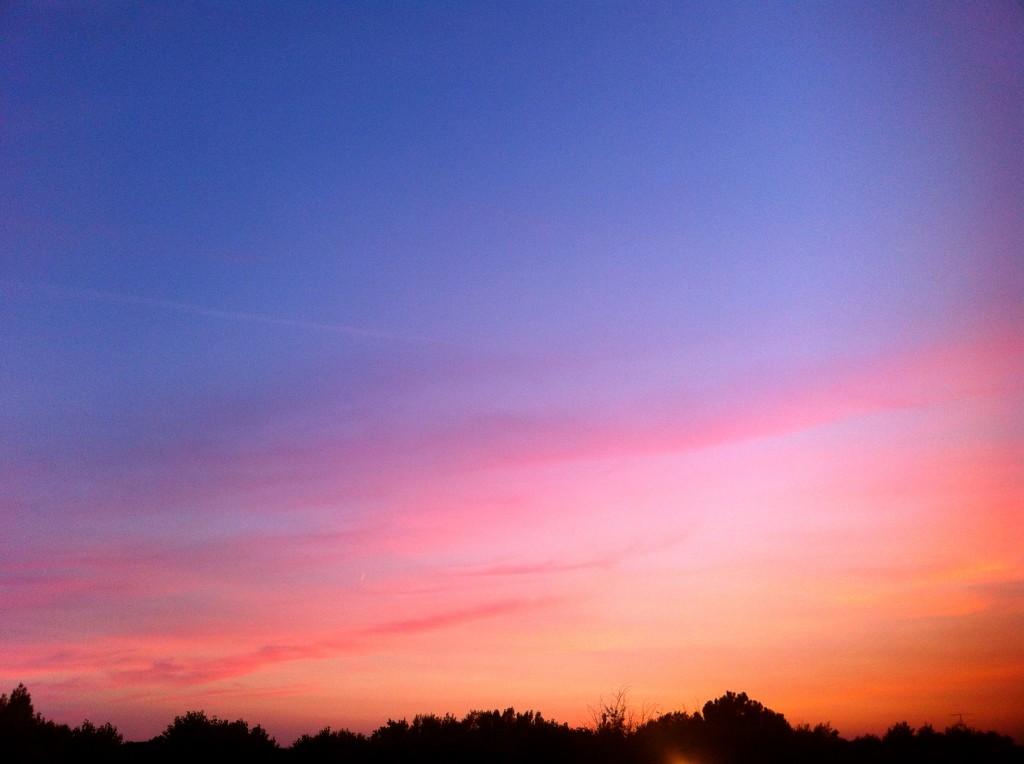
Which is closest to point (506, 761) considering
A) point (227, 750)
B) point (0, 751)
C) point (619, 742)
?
point (619, 742)

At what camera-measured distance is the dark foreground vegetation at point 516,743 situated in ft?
104

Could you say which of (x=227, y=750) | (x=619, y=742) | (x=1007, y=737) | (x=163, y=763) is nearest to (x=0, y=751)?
(x=163, y=763)

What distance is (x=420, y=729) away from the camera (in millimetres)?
38938

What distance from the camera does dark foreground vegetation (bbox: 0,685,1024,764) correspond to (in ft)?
104

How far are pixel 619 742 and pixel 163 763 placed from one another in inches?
634

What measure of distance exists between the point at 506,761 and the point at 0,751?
1607 centimetres

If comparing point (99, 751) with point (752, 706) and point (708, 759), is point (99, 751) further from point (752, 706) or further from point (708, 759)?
point (752, 706)

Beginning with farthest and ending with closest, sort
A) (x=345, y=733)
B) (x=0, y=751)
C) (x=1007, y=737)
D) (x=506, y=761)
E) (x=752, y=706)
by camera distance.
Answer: (x=752, y=706), (x=345, y=733), (x=506, y=761), (x=1007, y=737), (x=0, y=751)

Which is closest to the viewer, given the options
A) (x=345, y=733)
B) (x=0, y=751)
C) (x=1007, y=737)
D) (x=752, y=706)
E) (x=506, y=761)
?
(x=0, y=751)

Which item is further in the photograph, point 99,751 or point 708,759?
point 708,759

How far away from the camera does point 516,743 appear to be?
36.8 meters

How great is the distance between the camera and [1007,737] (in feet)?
106

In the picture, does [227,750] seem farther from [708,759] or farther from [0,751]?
[708,759]

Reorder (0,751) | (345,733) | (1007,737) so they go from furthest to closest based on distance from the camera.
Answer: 1. (345,733)
2. (1007,737)
3. (0,751)
